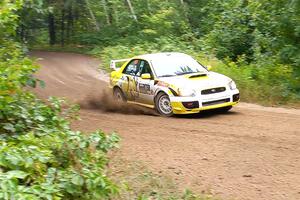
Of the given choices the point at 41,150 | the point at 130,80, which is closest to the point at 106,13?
the point at 130,80

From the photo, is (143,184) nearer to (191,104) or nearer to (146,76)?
(191,104)

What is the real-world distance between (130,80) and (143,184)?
6899 millimetres

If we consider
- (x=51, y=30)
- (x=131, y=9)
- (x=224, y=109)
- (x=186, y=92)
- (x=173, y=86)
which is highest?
(x=131, y=9)

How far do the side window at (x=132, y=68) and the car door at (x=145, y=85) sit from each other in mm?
167

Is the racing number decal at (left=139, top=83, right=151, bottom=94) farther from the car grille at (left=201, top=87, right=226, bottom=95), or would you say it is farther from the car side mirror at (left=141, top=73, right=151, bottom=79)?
the car grille at (left=201, top=87, right=226, bottom=95)

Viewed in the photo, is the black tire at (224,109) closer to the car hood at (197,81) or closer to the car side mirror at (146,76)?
the car hood at (197,81)

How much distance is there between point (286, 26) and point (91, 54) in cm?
2259

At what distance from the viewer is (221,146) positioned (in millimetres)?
8680

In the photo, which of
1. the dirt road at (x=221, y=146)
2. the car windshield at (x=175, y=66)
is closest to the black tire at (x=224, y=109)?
the dirt road at (x=221, y=146)

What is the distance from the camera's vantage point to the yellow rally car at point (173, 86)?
37.6 feet

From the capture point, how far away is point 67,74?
81.7ft

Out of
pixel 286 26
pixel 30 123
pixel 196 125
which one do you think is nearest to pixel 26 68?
pixel 30 123

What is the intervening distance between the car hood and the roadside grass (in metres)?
4.16

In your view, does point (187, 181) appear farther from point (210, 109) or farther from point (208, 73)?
point (208, 73)
